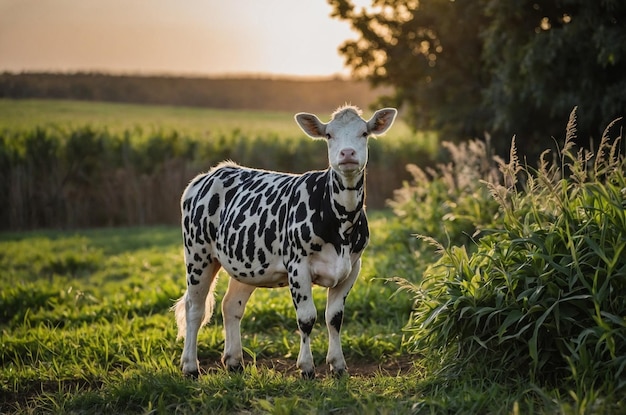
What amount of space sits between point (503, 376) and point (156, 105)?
139ft

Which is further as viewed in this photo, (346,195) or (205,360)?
(205,360)

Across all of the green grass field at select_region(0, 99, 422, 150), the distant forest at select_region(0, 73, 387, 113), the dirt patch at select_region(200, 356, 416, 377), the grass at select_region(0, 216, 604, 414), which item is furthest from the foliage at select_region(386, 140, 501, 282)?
the distant forest at select_region(0, 73, 387, 113)

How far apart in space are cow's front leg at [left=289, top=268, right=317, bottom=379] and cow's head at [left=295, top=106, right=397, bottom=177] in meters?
0.99

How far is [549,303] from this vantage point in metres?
5.71

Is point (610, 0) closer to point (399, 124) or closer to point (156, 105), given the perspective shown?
point (399, 124)

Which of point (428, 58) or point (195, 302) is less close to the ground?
point (428, 58)

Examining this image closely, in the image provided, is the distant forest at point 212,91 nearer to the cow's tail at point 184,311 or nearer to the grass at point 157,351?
the grass at point 157,351

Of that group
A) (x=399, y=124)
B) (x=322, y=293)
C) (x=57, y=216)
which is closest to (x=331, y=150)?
(x=322, y=293)

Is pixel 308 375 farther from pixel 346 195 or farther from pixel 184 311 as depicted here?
pixel 184 311

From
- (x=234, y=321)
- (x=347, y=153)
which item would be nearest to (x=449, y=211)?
(x=234, y=321)

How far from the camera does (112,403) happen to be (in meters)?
6.03

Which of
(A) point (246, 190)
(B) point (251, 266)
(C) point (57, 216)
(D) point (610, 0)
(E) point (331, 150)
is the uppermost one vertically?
(D) point (610, 0)

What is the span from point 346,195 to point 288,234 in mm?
650

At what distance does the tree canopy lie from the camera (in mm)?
13766
